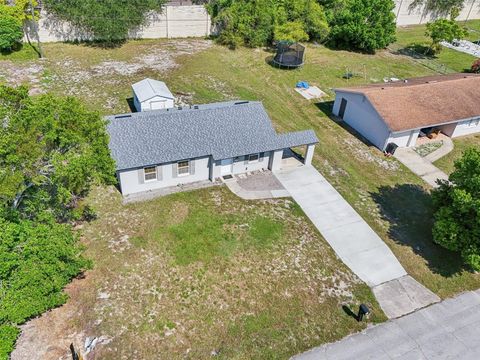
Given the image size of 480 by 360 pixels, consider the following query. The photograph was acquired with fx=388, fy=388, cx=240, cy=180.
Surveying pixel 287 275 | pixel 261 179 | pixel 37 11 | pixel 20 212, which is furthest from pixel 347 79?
pixel 20 212

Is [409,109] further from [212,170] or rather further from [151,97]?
[151,97]

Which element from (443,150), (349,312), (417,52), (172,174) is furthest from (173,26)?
(349,312)

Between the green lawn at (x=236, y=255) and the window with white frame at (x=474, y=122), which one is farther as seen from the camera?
the window with white frame at (x=474, y=122)

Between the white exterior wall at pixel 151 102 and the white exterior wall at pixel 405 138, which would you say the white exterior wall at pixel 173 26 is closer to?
the white exterior wall at pixel 151 102

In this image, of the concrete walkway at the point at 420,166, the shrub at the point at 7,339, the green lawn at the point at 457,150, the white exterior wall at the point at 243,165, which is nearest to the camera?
the shrub at the point at 7,339

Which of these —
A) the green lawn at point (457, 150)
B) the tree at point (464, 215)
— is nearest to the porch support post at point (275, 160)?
the tree at point (464, 215)
